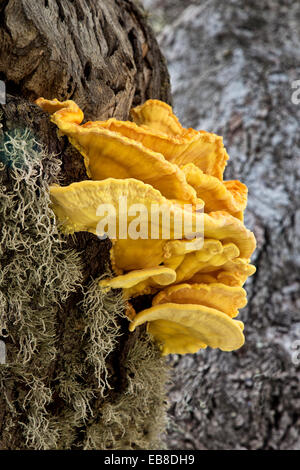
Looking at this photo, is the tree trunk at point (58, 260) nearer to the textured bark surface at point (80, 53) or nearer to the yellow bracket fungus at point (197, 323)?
the textured bark surface at point (80, 53)

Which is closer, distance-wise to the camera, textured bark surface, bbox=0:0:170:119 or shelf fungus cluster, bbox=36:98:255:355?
shelf fungus cluster, bbox=36:98:255:355

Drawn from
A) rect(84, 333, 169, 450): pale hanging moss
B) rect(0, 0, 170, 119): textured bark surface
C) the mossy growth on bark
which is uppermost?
rect(0, 0, 170, 119): textured bark surface

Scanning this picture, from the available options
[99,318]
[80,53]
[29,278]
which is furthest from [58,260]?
[80,53]

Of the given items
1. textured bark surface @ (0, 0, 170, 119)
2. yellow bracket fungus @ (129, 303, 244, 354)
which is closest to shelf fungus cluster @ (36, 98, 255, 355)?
yellow bracket fungus @ (129, 303, 244, 354)

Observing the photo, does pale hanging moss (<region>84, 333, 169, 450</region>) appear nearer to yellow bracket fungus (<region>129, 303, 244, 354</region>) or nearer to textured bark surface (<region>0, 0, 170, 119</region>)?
yellow bracket fungus (<region>129, 303, 244, 354</region>)

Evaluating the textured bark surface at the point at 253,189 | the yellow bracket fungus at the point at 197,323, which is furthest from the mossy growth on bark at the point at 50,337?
the textured bark surface at the point at 253,189

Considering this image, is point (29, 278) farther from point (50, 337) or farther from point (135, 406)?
point (135, 406)
